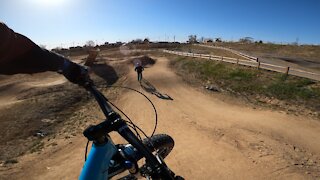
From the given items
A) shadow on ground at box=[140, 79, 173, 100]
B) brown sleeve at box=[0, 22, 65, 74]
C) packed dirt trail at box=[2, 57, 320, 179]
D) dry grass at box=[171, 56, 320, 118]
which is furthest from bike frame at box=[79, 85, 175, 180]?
shadow on ground at box=[140, 79, 173, 100]

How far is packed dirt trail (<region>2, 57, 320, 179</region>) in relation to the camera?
10.5 meters

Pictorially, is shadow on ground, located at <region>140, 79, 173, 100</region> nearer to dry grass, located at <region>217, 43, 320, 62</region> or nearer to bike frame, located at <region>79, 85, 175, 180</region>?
A: bike frame, located at <region>79, 85, 175, 180</region>

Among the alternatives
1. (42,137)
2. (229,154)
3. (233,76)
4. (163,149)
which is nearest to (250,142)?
(229,154)

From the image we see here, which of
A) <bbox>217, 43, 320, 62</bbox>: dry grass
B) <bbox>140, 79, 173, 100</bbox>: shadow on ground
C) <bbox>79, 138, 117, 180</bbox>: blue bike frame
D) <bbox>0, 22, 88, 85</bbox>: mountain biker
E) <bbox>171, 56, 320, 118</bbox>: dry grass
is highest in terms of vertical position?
<bbox>0, 22, 88, 85</bbox>: mountain biker

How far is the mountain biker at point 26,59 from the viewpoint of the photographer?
2.68m

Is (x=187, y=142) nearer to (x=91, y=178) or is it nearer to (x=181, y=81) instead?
(x=91, y=178)

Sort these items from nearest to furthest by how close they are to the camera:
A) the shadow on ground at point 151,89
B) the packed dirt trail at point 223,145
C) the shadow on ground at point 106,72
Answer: the packed dirt trail at point 223,145 < the shadow on ground at point 151,89 < the shadow on ground at point 106,72

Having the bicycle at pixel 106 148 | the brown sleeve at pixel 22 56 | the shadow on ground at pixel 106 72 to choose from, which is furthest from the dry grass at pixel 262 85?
the brown sleeve at pixel 22 56

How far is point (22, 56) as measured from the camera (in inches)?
115

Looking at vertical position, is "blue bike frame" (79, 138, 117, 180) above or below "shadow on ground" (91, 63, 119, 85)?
above

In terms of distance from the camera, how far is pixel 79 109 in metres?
21.7

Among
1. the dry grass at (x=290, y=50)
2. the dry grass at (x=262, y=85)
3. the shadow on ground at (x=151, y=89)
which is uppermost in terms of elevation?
the dry grass at (x=262, y=85)

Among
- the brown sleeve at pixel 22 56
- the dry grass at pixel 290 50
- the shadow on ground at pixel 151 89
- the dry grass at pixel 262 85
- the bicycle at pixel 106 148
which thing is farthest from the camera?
the dry grass at pixel 290 50

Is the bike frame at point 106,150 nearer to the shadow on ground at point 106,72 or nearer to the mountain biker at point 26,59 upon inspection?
the mountain biker at point 26,59
